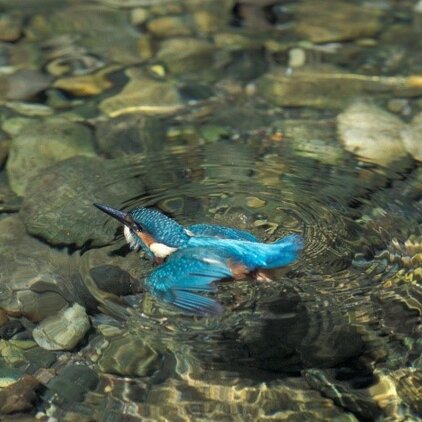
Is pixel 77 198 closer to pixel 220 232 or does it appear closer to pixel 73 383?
pixel 220 232

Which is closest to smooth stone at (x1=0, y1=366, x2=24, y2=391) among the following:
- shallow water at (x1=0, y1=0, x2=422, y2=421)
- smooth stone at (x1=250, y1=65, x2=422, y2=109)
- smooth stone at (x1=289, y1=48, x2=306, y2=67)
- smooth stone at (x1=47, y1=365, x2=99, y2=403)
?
shallow water at (x1=0, y1=0, x2=422, y2=421)

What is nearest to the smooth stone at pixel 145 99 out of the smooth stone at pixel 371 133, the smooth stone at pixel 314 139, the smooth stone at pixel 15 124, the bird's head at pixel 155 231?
the smooth stone at pixel 15 124

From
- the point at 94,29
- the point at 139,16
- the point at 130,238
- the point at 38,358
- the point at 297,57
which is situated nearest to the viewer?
the point at 38,358

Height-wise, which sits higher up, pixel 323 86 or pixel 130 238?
pixel 130 238

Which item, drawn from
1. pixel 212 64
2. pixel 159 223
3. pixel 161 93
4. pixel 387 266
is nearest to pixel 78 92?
pixel 161 93

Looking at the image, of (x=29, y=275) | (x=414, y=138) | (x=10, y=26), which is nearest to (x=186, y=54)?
(x=10, y=26)

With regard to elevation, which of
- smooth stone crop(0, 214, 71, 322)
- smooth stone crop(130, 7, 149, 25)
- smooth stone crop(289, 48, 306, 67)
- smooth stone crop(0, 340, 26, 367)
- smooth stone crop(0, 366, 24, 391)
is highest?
smooth stone crop(0, 366, 24, 391)

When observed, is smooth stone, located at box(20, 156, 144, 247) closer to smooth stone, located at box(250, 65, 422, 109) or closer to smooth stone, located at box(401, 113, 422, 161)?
smooth stone, located at box(250, 65, 422, 109)
